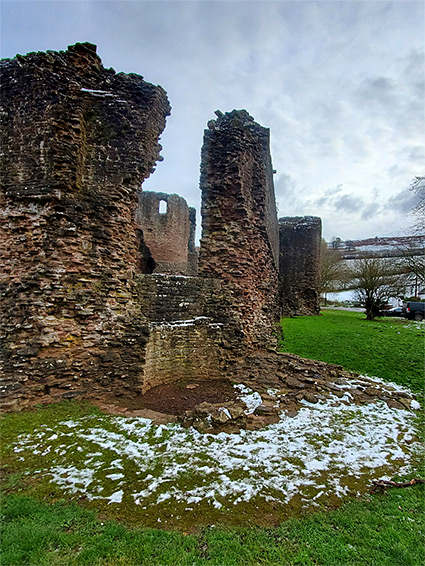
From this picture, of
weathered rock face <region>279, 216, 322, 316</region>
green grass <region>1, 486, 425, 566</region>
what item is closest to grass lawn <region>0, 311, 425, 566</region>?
green grass <region>1, 486, 425, 566</region>

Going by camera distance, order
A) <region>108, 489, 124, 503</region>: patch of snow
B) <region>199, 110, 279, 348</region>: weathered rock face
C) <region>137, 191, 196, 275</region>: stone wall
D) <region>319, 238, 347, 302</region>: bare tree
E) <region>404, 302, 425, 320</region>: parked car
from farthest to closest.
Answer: <region>319, 238, 347, 302</region>: bare tree
<region>404, 302, 425, 320</region>: parked car
<region>137, 191, 196, 275</region>: stone wall
<region>199, 110, 279, 348</region>: weathered rock face
<region>108, 489, 124, 503</region>: patch of snow

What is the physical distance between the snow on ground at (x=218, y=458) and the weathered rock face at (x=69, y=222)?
1608mm

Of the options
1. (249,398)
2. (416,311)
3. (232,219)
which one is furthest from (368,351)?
(416,311)

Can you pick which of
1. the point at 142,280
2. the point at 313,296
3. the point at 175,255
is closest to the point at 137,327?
the point at 142,280

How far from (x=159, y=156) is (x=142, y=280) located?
11.3ft

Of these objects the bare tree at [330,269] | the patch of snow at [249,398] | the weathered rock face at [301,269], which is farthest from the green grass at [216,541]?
the bare tree at [330,269]

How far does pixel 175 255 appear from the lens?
795 inches

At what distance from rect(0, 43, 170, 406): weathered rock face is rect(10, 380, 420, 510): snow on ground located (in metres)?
1.61

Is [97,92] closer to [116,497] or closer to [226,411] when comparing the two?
[226,411]

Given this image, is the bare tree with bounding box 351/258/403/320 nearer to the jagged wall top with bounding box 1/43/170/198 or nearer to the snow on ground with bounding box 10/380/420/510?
the snow on ground with bounding box 10/380/420/510

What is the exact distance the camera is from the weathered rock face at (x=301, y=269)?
25.8m

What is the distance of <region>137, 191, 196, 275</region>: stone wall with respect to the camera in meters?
19.4

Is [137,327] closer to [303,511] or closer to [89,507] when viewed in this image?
[89,507]

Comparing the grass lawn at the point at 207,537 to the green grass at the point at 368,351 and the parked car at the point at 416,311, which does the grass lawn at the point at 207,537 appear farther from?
the parked car at the point at 416,311
